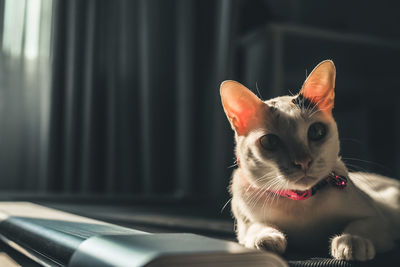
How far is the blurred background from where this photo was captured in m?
2.23

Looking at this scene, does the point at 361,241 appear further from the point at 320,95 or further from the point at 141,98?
the point at 141,98

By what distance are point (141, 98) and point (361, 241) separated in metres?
1.99

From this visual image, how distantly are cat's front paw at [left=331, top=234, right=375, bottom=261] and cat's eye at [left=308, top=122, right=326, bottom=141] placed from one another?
0.15 m

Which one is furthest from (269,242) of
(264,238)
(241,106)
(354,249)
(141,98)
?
(141,98)

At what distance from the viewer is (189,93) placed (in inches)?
102

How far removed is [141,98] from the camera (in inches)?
98.7

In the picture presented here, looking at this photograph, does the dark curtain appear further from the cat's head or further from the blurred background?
the cat's head

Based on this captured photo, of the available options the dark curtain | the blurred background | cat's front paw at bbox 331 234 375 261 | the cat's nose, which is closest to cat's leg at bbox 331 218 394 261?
cat's front paw at bbox 331 234 375 261

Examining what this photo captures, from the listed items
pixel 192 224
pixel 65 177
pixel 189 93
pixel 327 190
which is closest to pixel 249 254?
pixel 327 190

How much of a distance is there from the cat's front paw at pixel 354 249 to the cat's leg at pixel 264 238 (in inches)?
2.9

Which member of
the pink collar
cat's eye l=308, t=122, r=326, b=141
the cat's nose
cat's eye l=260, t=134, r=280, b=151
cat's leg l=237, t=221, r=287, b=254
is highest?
cat's eye l=308, t=122, r=326, b=141

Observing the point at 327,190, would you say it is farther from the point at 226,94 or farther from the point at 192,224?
the point at 192,224

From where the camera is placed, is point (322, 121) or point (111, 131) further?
point (111, 131)

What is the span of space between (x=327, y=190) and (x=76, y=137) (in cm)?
180
